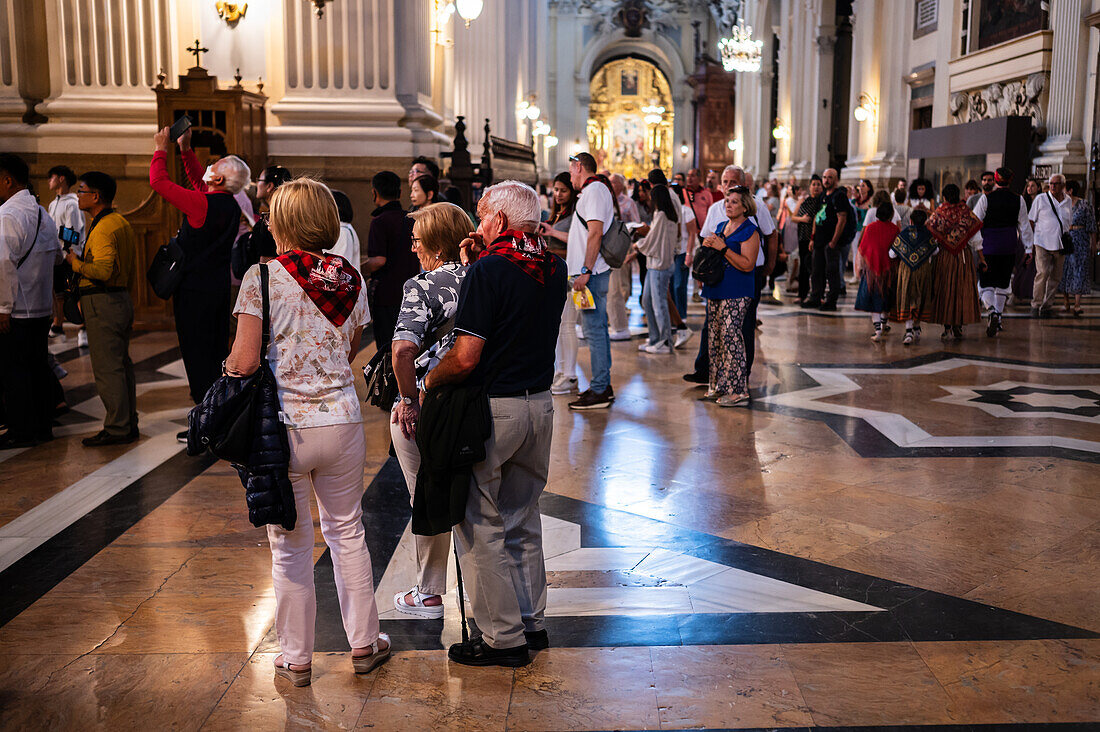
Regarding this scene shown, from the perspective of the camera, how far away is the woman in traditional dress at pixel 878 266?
11.3 metres

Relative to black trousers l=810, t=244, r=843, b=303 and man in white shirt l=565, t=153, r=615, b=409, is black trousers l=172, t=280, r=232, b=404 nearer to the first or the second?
man in white shirt l=565, t=153, r=615, b=409

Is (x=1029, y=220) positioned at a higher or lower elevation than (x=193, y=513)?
higher

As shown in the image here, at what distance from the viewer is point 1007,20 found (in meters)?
18.1

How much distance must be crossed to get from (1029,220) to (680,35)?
36.6 metres

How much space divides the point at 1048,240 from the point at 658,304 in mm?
5907

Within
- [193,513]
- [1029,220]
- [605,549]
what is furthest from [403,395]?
[1029,220]

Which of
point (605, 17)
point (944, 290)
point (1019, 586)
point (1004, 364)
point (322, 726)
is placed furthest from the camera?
point (605, 17)

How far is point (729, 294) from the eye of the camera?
7.61m

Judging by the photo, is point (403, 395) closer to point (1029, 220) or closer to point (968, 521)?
point (968, 521)

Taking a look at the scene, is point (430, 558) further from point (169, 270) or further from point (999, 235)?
point (999, 235)

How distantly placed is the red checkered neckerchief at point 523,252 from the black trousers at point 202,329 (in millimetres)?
3462

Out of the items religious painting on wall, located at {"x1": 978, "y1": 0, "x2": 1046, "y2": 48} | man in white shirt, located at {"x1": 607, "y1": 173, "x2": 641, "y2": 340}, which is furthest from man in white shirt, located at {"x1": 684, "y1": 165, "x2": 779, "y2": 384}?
religious painting on wall, located at {"x1": 978, "y1": 0, "x2": 1046, "y2": 48}

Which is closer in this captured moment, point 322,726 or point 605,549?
point 322,726

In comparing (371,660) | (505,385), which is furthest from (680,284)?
(371,660)
